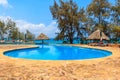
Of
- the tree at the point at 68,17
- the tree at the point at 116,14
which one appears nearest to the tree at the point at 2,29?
the tree at the point at 68,17

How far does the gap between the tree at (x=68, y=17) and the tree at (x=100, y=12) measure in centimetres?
149

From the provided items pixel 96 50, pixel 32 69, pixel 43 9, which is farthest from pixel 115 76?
pixel 43 9

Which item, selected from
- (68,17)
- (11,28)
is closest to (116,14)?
(68,17)

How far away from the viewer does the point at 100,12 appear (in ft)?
89.7

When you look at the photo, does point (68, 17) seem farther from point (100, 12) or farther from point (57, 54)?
point (57, 54)

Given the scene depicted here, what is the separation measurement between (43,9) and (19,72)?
28330 mm

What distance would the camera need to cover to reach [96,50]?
17016 mm

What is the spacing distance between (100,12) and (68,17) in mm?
4711

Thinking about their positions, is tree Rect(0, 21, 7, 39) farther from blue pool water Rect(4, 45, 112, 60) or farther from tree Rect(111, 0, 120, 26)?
tree Rect(111, 0, 120, 26)

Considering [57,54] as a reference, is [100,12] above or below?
above

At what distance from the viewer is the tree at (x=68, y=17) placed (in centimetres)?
2778

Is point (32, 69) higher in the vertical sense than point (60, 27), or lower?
lower

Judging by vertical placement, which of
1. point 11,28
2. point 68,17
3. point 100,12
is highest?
point 100,12

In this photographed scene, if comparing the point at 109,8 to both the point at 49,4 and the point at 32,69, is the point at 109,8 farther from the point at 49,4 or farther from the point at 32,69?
the point at 32,69
